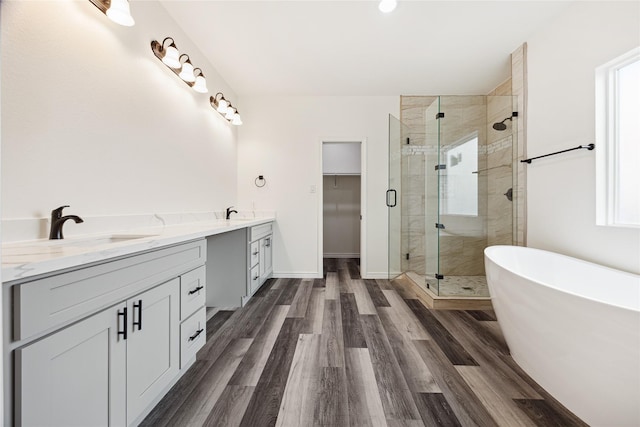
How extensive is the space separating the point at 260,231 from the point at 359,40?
7.29 ft

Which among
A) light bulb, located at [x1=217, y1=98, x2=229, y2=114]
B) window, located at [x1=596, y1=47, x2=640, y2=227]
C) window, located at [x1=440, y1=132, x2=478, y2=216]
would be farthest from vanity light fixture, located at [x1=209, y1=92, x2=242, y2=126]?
window, located at [x1=596, y1=47, x2=640, y2=227]

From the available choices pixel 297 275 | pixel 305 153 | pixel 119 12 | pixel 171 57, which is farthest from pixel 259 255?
pixel 119 12

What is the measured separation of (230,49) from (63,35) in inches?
59.2

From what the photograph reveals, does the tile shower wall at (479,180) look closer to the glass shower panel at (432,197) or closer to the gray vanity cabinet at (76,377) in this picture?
the glass shower panel at (432,197)

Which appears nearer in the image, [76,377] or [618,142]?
[76,377]

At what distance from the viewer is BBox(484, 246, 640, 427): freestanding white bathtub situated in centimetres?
101

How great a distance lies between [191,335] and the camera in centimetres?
153

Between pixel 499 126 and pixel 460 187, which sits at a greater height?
pixel 499 126

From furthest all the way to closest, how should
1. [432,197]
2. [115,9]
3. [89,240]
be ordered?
[432,197] → [115,9] → [89,240]

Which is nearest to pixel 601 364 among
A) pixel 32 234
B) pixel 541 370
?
pixel 541 370

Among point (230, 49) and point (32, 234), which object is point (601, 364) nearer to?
point (32, 234)

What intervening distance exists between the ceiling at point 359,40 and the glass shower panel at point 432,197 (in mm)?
546

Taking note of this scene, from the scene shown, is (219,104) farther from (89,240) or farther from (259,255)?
(89,240)

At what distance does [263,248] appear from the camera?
124 inches
